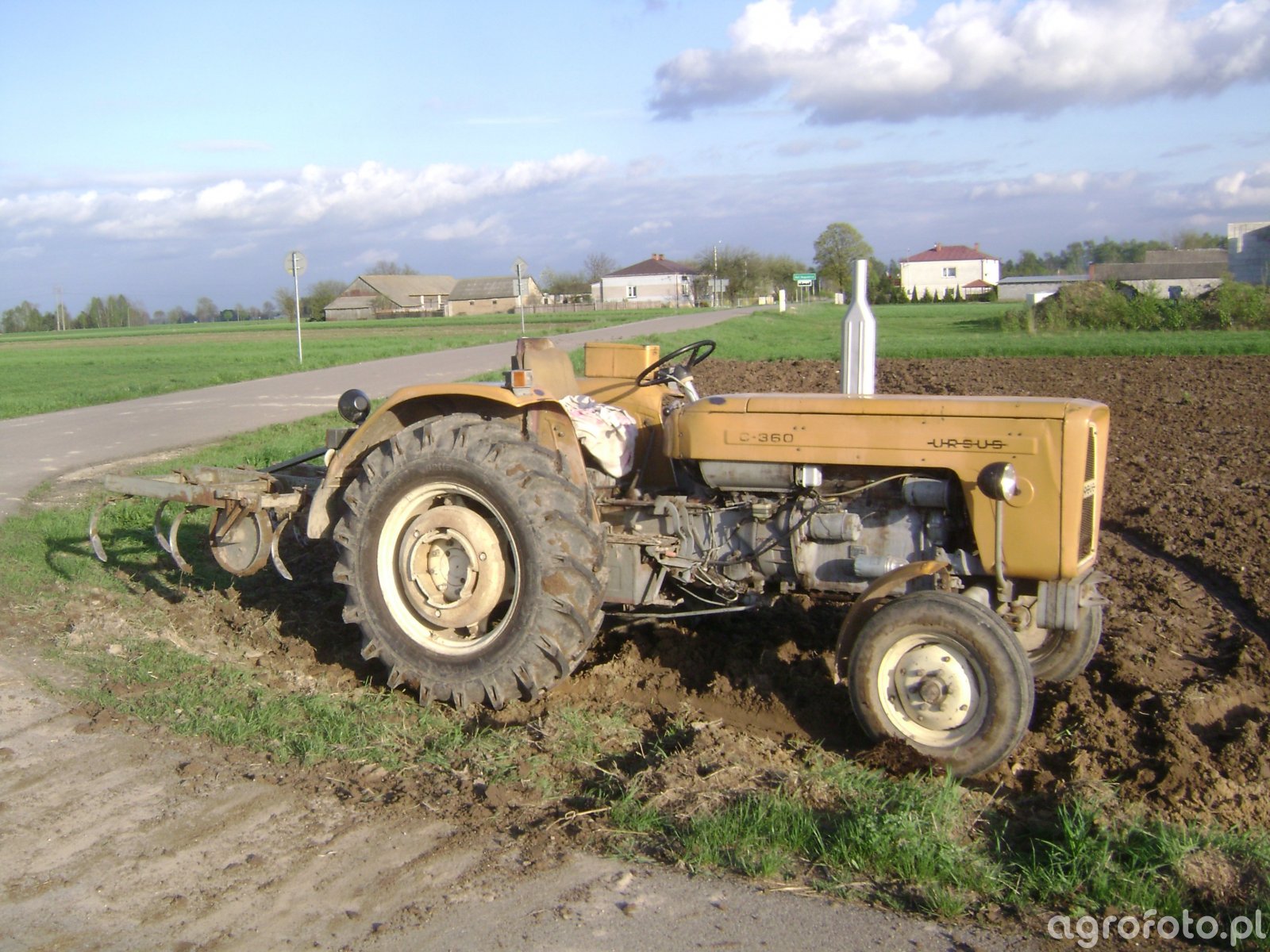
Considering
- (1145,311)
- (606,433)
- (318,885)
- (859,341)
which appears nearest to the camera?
(318,885)

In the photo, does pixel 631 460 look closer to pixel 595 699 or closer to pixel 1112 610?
pixel 595 699

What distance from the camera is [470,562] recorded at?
185 inches

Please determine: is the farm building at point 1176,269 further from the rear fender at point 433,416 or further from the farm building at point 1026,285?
the rear fender at point 433,416

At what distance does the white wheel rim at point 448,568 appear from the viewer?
4.69 meters

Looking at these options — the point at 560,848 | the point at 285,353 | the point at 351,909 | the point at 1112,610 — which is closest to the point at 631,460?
the point at 560,848

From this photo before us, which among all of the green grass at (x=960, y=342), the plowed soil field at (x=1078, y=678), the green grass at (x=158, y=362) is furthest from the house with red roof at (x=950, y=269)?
the plowed soil field at (x=1078, y=678)

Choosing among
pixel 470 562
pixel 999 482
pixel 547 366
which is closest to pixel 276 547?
pixel 470 562

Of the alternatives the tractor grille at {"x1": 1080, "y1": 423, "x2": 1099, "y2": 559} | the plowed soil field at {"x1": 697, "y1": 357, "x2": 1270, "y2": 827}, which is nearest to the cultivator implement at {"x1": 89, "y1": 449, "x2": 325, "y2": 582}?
the plowed soil field at {"x1": 697, "y1": 357, "x2": 1270, "y2": 827}

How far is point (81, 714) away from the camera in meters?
4.69

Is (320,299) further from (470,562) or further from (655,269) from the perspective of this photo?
(470,562)

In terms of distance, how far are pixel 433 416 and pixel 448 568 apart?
85 centimetres

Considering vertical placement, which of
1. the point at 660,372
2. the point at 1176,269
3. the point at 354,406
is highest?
the point at 1176,269

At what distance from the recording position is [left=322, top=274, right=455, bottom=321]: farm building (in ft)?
331

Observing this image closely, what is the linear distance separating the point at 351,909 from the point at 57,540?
231 inches
